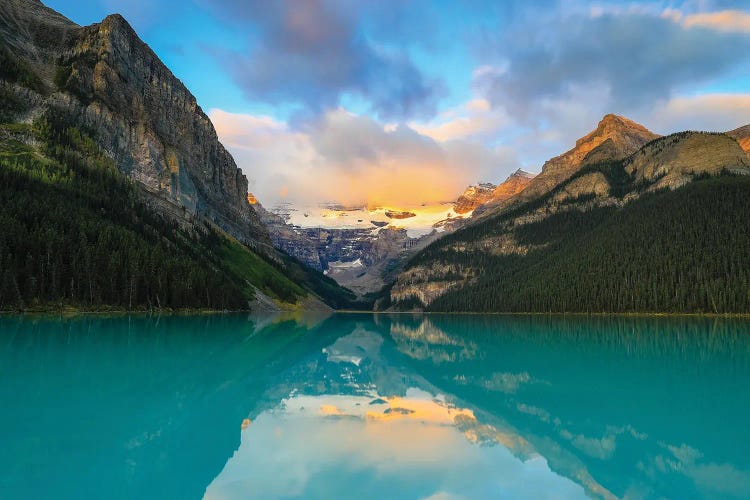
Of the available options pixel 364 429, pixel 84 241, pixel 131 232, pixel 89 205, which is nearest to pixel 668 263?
pixel 131 232

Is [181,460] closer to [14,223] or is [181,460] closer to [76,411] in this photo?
[76,411]

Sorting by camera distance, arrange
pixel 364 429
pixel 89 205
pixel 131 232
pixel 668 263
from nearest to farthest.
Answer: pixel 364 429 < pixel 131 232 < pixel 89 205 < pixel 668 263

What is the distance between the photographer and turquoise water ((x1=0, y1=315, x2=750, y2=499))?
13.2 metres

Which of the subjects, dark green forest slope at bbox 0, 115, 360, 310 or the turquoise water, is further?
dark green forest slope at bbox 0, 115, 360, 310

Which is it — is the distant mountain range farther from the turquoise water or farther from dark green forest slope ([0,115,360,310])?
the turquoise water

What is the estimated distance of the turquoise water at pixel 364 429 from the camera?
1317cm

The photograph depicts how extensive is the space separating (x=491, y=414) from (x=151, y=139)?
202393 millimetres

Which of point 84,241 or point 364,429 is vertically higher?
point 84,241

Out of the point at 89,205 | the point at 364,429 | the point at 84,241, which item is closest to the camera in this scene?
the point at 364,429

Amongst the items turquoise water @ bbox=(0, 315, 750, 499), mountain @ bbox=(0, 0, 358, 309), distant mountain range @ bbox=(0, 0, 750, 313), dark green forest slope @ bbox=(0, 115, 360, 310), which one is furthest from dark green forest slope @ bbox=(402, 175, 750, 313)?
turquoise water @ bbox=(0, 315, 750, 499)

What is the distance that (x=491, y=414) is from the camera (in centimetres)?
2222

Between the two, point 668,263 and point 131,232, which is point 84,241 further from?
point 668,263

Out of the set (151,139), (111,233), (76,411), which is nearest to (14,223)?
(111,233)

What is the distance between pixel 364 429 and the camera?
1953cm
